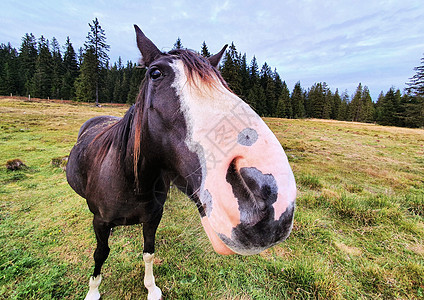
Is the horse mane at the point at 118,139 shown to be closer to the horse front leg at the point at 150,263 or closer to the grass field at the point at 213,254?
the grass field at the point at 213,254

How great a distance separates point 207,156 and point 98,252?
232 cm

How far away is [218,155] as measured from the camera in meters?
0.94

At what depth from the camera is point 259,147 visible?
0.91 meters

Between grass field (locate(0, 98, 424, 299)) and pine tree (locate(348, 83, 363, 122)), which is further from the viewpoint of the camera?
pine tree (locate(348, 83, 363, 122))

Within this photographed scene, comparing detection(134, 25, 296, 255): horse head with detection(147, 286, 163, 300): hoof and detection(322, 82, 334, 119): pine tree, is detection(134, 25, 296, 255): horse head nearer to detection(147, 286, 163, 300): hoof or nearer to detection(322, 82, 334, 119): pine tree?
detection(147, 286, 163, 300): hoof

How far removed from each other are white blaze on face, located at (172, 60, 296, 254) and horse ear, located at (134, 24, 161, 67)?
706 mm

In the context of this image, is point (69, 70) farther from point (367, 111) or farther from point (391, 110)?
point (367, 111)

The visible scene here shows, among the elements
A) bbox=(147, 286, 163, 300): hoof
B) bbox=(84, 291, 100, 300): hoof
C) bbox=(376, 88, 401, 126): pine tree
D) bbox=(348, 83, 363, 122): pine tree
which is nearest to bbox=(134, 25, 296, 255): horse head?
bbox=(147, 286, 163, 300): hoof

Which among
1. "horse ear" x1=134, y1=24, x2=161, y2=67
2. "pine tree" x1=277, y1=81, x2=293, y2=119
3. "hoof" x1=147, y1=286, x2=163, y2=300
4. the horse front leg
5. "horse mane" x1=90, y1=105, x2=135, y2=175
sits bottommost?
"hoof" x1=147, y1=286, x2=163, y2=300

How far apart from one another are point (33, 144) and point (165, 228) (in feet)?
34.9

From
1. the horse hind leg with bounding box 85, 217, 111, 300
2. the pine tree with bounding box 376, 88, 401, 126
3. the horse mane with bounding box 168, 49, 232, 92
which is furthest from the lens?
the pine tree with bounding box 376, 88, 401, 126

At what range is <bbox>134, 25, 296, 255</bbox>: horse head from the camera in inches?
34.2

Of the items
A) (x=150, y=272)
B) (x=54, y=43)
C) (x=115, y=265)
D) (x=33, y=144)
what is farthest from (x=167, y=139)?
(x=54, y=43)

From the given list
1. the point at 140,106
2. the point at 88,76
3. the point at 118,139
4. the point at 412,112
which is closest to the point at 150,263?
the point at 118,139
